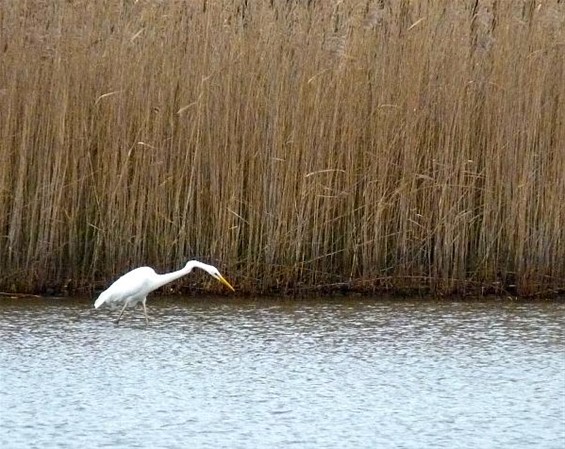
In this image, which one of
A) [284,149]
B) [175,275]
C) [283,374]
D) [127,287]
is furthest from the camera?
[284,149]

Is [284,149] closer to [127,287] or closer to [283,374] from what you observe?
[127,287]

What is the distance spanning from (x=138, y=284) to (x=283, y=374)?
3.98 feet

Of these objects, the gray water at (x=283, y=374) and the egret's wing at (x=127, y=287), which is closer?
the gray water at (x=283, y=374)

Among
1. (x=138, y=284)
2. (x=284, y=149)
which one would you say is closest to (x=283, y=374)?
(x=138, y=284)

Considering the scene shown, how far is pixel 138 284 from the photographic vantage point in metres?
6.26

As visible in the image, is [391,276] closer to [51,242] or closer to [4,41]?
[51,242]

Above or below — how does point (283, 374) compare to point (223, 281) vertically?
below

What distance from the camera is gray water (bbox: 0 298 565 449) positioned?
176 inches

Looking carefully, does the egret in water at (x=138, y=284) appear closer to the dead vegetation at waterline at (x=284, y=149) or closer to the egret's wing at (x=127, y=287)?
the egret's wing at (x=127, y=287)

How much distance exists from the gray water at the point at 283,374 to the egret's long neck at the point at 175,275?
20 cm

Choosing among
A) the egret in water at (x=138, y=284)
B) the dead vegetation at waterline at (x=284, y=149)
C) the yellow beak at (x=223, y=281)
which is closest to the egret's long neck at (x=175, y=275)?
the egret in water at (x=138, y=284)

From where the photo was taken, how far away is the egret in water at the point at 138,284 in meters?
6.25

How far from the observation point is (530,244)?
6906 mm

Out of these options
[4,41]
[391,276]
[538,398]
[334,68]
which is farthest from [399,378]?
[4,41]
